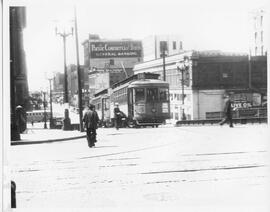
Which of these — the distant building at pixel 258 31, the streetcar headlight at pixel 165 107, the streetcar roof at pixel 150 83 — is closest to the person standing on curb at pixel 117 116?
the streetcar roof at pixel 150 83

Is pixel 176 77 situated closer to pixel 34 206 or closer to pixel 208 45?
pixel 208 45

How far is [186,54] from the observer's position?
5473mm

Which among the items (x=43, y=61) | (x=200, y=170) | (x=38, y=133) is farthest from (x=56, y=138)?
(x=200, y=170)

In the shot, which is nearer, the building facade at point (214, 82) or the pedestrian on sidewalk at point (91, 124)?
the building facade at point (214, 82)

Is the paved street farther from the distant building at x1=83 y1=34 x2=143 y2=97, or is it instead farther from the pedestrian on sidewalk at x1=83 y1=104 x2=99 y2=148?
the distant building at x1=83 y1=34 x2=143 y2=97

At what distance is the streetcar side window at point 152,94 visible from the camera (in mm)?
6126

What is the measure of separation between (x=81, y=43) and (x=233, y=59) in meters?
1.78

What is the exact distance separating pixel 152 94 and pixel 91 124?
4.06 ft

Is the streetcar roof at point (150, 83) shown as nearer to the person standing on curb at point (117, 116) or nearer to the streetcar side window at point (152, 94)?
the streetcar side window at point (152, 94)

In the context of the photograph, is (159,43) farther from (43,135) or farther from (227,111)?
(43,135)

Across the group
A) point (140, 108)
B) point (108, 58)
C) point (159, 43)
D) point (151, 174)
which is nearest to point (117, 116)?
point (140, 108)

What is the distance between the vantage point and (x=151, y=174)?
4.72 metres

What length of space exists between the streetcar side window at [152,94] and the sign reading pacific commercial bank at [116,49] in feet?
3.42

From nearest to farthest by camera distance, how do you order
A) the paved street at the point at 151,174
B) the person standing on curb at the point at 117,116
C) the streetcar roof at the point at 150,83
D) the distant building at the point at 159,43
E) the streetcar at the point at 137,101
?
the paved street at the point at 151,174 → the distant building at the point at 159,43 → the streetcar at the point at 137,101 → the streetcar roof at the point at 150,83 → the person standing on curb at the point at 117,116
